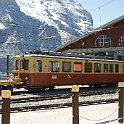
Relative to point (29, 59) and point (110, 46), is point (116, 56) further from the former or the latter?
point (29, 59)

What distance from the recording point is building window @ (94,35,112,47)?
167ft

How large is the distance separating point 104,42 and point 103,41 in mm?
230

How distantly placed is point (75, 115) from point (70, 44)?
44.1m

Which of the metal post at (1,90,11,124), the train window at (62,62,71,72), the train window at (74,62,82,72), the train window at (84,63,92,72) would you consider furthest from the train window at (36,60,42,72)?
the metal post at (1,90,11,124)

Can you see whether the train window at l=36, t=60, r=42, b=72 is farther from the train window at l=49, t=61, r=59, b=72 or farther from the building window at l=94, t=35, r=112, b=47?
the building window at l=94, t=35, r=112, b=47

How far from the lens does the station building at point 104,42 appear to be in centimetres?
Answer: 4922

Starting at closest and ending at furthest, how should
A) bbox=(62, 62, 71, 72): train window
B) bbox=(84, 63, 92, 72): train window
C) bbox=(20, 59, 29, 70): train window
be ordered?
bbox=(20, 59, 29, 70): train window, bbox=(62, 62, 71, 72): train window, bbox=(84, 63, 92, 72): train window

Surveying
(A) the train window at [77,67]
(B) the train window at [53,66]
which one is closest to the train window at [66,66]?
(B) the train window at [53,66]

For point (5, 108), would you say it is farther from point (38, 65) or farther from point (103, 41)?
point (103, 41)

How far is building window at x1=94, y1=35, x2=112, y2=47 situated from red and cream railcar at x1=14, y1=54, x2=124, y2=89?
17521 mm

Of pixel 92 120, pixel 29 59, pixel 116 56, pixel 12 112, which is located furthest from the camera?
pixel 116 56

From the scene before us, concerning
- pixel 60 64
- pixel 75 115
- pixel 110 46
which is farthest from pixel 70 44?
pixel 75 115

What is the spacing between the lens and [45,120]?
12195mm

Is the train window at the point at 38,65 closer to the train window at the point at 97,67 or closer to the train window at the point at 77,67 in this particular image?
the train window at the point at 77,67
